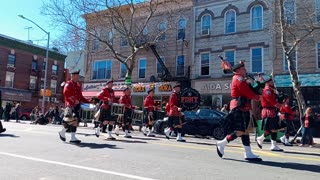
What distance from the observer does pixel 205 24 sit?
93.0 ft

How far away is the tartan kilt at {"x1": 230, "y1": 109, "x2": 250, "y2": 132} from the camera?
7715mm

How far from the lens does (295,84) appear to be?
16188 mm

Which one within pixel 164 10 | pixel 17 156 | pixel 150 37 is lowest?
pixel 17 156

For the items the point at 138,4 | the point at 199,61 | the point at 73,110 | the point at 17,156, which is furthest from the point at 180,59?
the point at 17,156

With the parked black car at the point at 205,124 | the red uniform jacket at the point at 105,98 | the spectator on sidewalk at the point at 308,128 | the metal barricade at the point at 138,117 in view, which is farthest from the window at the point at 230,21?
the red uniform jacket at the point at 105,98

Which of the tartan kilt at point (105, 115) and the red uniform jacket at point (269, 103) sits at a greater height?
the red uniform jacket at point (269, 103)

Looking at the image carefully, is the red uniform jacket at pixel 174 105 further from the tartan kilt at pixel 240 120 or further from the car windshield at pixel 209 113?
the tartan kilt at pixel 240 120

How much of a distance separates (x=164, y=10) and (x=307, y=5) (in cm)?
1116

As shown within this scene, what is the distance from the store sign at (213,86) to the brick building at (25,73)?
81.5ft

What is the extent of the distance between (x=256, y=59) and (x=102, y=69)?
15.1 metres

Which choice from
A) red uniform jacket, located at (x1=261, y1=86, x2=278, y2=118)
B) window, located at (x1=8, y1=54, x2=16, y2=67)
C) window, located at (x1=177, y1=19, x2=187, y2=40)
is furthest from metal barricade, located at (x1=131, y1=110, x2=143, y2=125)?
window, located at (x1=8, y1=54, x2=16, y2=67)

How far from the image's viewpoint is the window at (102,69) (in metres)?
33.8

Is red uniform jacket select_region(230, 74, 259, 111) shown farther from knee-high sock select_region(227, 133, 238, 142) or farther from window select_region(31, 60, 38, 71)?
window select_region(31, 60, 38, 71)

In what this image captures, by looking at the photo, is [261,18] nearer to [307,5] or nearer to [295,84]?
[307,5]
